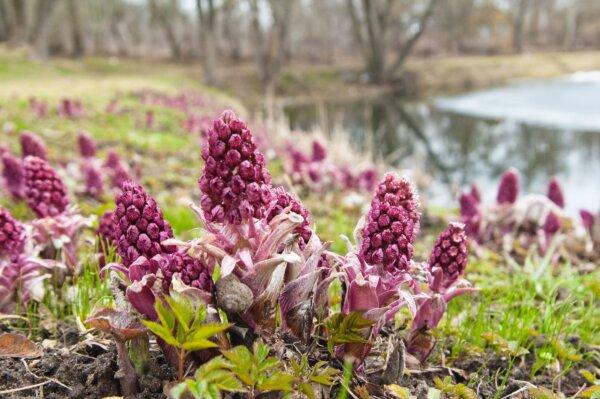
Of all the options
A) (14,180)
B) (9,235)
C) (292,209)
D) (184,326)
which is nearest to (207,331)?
(184,326)

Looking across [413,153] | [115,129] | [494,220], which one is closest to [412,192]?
[494,220]

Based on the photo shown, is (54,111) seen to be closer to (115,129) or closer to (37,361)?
(115,129)

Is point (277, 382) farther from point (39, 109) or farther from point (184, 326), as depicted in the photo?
point (39, 109)

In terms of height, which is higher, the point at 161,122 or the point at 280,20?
the point at 280,20

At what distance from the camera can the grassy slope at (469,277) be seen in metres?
2.74

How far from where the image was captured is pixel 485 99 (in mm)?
29359

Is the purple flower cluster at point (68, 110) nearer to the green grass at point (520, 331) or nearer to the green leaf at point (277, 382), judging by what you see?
the green grass at point (520, 331)

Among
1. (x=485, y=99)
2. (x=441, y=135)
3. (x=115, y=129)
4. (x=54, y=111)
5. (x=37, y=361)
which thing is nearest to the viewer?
(x=37, y=361)

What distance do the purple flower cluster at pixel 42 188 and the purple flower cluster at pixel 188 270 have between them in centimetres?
150

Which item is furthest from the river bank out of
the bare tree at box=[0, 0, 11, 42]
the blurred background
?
the bare tree at box=[0, 0, 11, 42]

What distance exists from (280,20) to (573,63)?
2526 centimetres

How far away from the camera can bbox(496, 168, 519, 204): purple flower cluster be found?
5.29 metres

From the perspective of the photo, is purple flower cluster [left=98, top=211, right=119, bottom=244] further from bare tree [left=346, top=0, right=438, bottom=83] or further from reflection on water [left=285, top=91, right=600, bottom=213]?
bare tree [left=346, top=0, right=438, bottom=83]

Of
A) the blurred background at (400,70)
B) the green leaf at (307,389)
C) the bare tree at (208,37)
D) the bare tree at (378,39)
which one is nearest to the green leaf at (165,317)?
the green leaf at (307,389)
